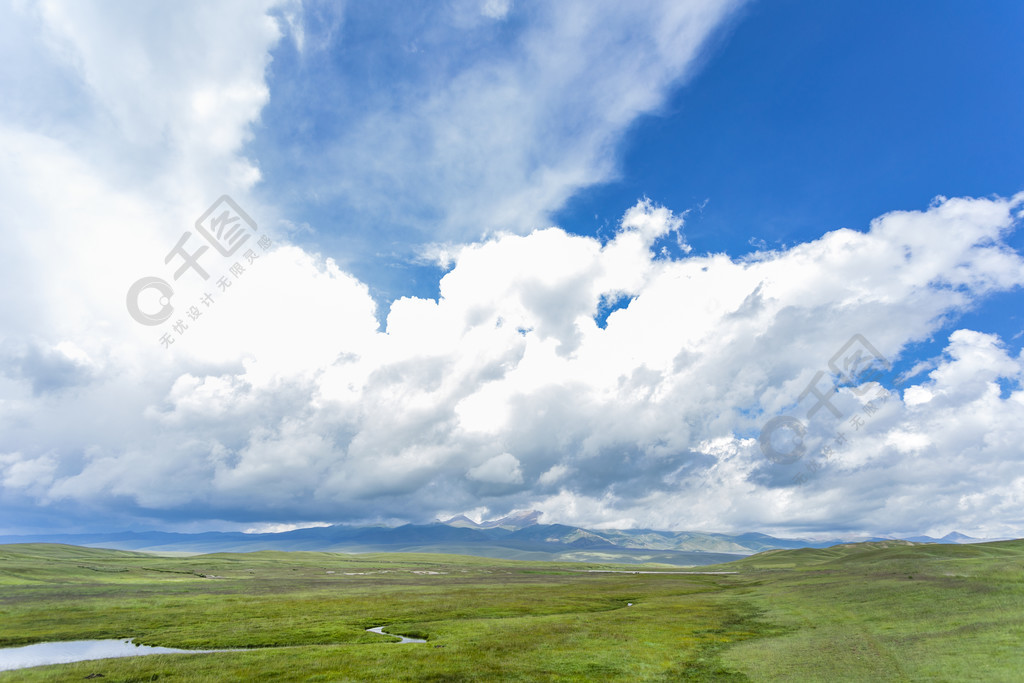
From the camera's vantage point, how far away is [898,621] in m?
52.0

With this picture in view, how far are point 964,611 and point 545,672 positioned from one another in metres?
45.2

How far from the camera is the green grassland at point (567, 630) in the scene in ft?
130

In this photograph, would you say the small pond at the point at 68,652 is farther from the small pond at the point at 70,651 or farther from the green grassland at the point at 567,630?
the green grassland at the point at 567,630

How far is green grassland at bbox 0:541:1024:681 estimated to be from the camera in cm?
3953

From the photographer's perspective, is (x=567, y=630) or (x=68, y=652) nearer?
(x=68, y=652)

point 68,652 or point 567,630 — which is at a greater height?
point 567,630

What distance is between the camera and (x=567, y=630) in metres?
58.1

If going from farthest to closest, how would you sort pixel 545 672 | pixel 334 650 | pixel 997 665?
pixel 334 650
pixel 545 672
pixel 997 665

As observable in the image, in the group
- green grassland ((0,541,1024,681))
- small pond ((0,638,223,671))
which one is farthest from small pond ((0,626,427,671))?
green grassland ((0,541,1024,681))

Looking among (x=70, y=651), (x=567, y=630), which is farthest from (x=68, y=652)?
(x=567, y=630)

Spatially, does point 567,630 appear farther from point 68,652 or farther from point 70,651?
point 70,651

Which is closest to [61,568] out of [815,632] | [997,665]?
[815,632]

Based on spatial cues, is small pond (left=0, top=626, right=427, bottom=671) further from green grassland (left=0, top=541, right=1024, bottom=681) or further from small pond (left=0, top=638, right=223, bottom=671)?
green grassland (left=0, top=541, right=1024, bottom=681)

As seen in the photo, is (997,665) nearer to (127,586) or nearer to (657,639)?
(657,639)
